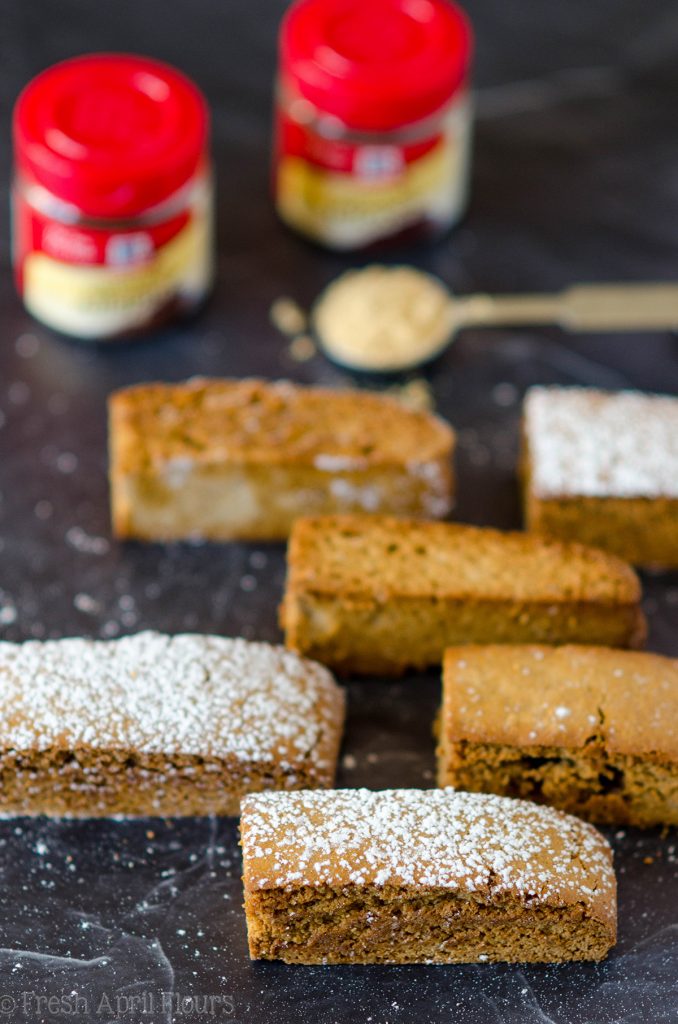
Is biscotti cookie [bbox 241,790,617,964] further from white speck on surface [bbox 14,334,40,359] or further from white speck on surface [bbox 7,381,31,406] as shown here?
white speck on surface [bbox 14,334,40,359]

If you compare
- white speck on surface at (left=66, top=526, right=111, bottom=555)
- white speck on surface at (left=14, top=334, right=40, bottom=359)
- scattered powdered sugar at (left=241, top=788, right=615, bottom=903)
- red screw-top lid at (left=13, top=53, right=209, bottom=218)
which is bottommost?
white speck on surface at (left=66, top=526, right=111, bottom=555)

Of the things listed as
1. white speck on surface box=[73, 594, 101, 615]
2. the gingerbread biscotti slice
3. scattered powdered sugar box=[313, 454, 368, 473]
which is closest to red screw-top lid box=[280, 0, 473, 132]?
scattered powdered sugar box=[313, 454, 368, 473]

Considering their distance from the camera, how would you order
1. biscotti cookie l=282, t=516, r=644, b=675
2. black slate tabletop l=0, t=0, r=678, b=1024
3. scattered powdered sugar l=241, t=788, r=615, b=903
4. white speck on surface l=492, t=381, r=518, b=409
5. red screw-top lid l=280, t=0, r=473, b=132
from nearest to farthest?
scattered powdered sugar l=241, t=788, r=615, b=903 < black slate tabletop l=0, t=0, r=678, b=1024 < biscotti cookie l=282, t=516, r=644, b=675 < red screw-top lid l=280, t=0, r=473, b=132 < white speck on surface l=492, t=381, r=518, b=409

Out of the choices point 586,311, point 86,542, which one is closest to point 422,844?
point 86,542

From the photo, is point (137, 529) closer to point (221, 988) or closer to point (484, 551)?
point (484, 551)

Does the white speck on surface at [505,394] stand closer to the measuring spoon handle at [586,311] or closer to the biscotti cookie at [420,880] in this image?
the measuring spoon handle at [586,311]

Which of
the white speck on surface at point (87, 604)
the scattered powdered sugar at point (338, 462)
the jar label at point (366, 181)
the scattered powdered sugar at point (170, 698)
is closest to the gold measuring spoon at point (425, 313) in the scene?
the jar label at point (366, 181)

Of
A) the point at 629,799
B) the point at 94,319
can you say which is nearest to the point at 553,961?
the point at 629,799
